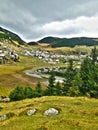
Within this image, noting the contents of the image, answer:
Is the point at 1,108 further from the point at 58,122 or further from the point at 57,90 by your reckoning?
the point at 57,90

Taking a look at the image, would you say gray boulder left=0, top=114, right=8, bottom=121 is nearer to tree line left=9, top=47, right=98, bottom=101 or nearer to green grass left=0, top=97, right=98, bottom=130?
green grass left=0, top=97, right=98, bottom=130

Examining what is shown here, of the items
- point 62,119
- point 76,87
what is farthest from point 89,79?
point 62,119

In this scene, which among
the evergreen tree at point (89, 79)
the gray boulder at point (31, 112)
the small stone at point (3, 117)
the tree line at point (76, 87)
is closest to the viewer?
the gray boulder at point (31, 112)

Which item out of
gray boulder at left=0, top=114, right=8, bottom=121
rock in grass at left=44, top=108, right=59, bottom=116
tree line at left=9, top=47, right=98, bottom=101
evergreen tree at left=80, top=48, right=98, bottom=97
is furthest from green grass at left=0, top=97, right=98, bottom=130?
tree line at left=9, top=47, right=98, bottom=101

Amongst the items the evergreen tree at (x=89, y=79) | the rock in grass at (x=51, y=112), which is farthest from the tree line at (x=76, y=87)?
the rock in grass at (x=51, y=112)

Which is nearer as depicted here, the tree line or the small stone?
the small stone

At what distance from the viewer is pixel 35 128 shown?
107 feet

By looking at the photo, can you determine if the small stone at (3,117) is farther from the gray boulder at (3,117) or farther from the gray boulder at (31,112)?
the gray boulder at (31,112)

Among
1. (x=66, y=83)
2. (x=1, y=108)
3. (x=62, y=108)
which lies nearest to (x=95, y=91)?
(x=66, y=83)

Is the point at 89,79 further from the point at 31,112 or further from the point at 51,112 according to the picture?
the point at 51,112

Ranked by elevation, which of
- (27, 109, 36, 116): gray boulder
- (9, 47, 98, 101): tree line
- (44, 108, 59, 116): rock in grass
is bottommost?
(9, 47, 98, 101): tree line

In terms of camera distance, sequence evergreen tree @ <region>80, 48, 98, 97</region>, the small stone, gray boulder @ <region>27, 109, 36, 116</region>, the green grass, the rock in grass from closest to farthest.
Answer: the green grass
the rock in grass
gray boulder @ <region>27, 109, 36, 116</region>
the small stone
evergreen tree @ <region>80, 48, 98, 97</region>

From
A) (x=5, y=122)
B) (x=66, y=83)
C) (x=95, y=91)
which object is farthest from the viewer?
(x=66, y=83)

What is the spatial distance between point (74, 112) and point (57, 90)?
48.0 meters
